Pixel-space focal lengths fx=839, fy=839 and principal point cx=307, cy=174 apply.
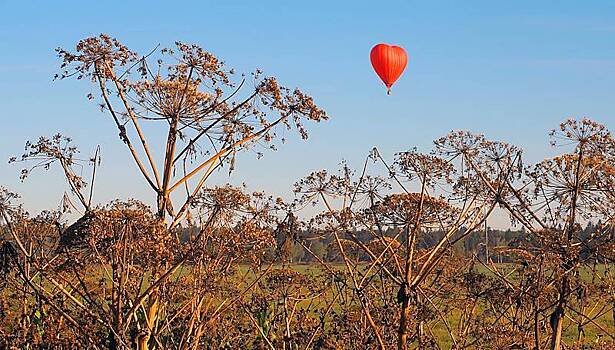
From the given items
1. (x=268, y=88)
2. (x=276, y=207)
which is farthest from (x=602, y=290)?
(x=268, y=88)

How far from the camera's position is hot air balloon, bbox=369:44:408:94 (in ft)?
62.2

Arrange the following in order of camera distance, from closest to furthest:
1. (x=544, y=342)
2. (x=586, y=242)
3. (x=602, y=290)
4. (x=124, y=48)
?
(x=124, y=48) → (x=586, y=242) → (x=602, y=290) → (x=544, y=342)

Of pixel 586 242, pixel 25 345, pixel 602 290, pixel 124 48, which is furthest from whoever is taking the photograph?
pixel 25 345

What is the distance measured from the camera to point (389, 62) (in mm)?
18984

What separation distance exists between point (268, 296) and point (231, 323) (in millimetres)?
1262

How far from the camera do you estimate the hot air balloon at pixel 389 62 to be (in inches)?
747

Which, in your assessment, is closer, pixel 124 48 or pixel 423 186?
pixel 124 48

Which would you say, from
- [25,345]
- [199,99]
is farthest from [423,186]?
[25,345]

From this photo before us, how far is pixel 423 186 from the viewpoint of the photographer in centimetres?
1152

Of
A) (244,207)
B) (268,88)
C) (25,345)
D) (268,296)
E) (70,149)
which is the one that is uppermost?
(268,88)

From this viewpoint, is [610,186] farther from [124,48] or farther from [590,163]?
A: [124,48]

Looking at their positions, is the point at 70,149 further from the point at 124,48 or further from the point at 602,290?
the point at 602,290

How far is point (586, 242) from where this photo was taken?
11242 millimetres

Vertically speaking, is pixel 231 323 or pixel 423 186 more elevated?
pixel 423 186
